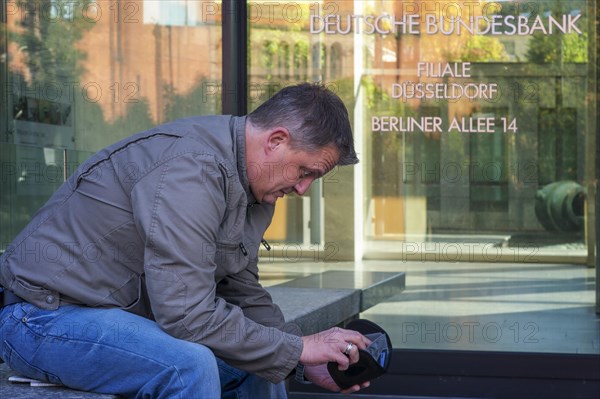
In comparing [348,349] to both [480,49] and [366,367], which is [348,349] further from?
[480,49]

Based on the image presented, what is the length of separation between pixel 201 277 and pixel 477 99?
10.8 feet

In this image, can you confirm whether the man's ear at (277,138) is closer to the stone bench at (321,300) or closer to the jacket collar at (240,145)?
the jacket collar at (240,145)

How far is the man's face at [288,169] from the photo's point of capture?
7.88 ft

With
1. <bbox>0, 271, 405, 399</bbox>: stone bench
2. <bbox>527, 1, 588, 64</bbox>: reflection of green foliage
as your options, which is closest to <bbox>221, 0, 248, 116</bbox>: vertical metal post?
<bbox>0, 271, 405, 399</bbox>: stone bench

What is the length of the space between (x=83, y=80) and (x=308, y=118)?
11.5 feet

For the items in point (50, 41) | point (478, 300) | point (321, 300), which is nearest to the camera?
point (321, 300)

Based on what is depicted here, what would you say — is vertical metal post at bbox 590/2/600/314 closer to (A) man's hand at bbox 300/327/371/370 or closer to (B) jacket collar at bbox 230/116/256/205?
(A) man's hand at bbox 300/327/371/370

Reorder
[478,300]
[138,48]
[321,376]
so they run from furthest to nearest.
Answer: [138,48], [478,300], [321,376]

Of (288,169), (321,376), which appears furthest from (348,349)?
(288,169)

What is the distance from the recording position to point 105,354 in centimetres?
223

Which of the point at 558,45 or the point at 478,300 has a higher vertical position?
the point at 558,45

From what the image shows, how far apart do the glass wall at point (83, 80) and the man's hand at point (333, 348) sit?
3.11m

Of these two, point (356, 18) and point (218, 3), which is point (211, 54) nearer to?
point (218, 3)

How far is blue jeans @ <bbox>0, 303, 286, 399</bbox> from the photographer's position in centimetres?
218
